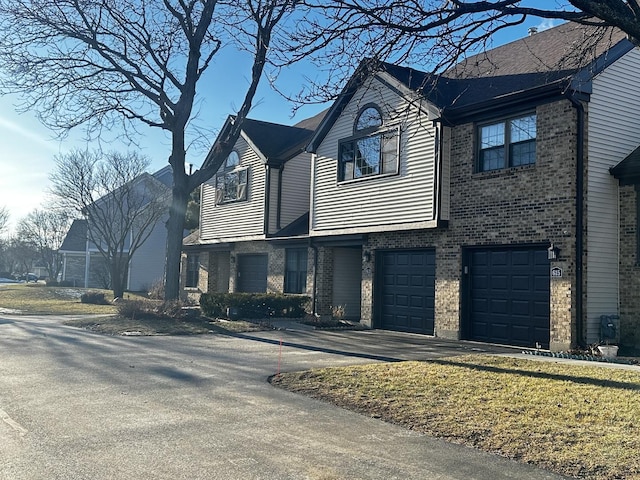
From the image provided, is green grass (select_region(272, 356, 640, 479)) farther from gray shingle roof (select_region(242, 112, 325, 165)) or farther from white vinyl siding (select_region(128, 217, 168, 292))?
white vinyl siding (select_region(128, 217, 168, 292))

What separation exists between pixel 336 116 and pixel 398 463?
16411mm

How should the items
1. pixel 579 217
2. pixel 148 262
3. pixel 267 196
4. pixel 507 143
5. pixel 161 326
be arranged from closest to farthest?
1. pixel 579 217
2. pixel 507 143
3. pixel 161 326
4. pixel 267 196
5. pixel 148 262

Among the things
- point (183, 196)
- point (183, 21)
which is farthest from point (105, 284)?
point (183, 21)

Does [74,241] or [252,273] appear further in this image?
[74,241]

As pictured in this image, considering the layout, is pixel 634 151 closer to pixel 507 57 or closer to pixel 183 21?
pixel 507 57

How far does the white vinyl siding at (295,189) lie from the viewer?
25.1 m

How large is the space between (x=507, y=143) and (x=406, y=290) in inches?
216

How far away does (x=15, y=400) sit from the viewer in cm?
764

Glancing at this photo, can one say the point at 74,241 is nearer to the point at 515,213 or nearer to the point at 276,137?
the point at 276,137

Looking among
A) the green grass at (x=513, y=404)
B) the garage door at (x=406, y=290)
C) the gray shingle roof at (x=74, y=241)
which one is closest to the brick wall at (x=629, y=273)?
the green grass at (x=513, y=404)

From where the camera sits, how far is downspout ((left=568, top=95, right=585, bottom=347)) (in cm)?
1323

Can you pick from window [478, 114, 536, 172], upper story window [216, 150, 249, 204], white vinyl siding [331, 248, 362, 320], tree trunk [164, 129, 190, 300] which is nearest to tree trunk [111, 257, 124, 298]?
upper story window [216, 150, 249, 204]

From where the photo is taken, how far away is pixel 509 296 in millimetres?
14992

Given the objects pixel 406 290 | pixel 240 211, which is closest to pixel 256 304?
pixel 406 290
